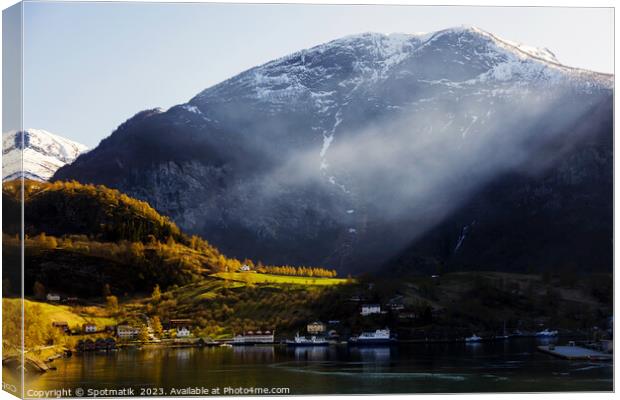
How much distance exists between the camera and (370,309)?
48438 millimetres

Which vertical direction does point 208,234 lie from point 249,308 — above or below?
above

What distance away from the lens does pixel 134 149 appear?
8231 centimetres

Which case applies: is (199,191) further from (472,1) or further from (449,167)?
(472,1)

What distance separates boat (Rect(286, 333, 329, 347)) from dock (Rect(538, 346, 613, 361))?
9.11 m

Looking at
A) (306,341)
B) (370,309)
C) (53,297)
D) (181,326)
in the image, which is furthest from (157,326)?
(370,309)

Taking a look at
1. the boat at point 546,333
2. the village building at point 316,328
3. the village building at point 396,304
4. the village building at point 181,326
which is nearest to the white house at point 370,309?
the village building at point 396,304

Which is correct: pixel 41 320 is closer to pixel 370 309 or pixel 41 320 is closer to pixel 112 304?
pixel 112 304

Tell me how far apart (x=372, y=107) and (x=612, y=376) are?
206 feet

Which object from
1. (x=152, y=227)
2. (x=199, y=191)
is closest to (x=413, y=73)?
(x=199, y=191)

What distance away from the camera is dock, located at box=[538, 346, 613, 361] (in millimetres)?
35309

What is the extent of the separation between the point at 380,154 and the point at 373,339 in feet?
137

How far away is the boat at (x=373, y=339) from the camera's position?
149 feet

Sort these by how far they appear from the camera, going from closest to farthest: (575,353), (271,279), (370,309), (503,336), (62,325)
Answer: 1. (575,353)
2. (62,325)
3. (370,309)
4. (503,336)
5. (271,279)

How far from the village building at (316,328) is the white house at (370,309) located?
2.08 m
